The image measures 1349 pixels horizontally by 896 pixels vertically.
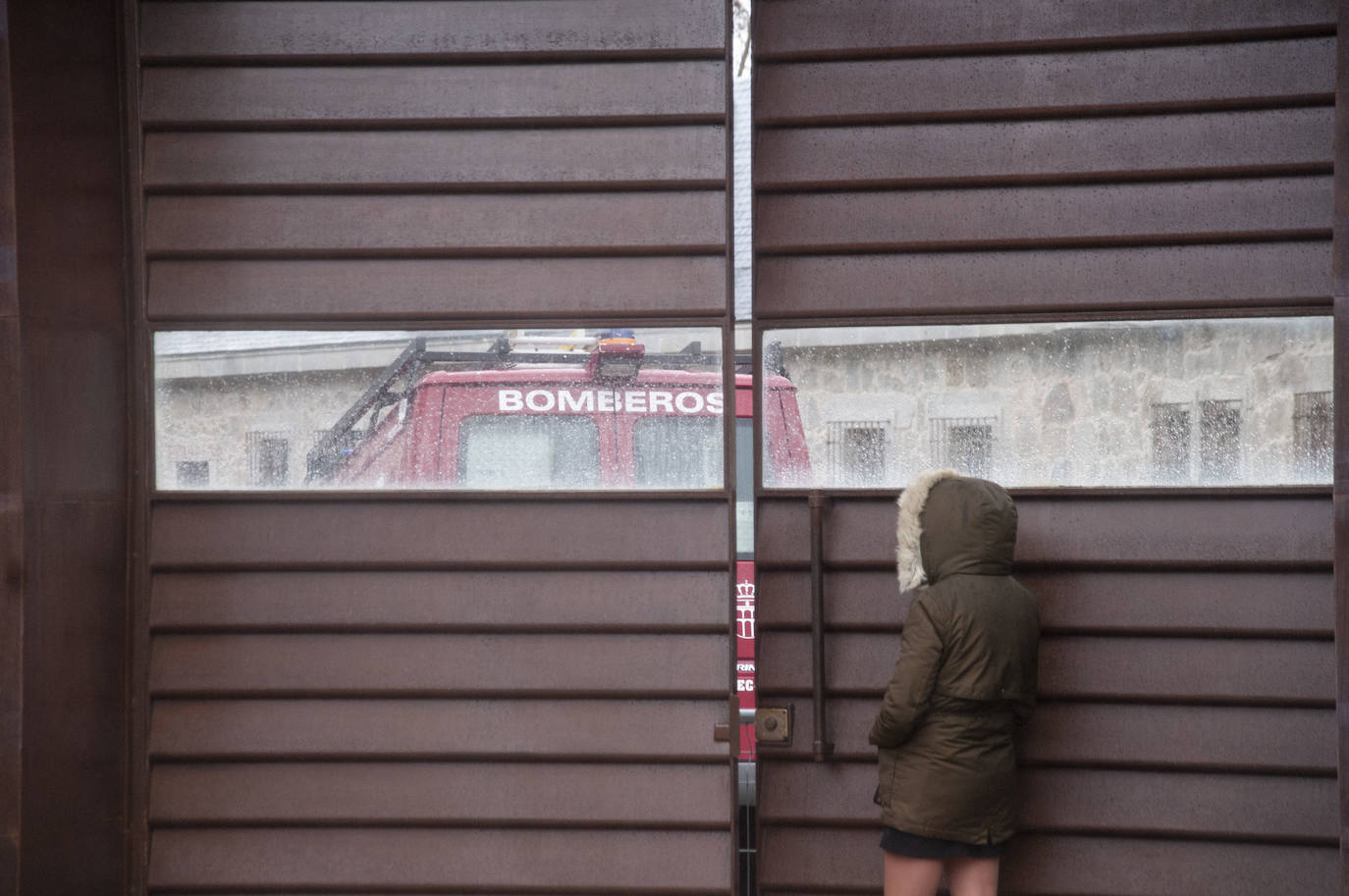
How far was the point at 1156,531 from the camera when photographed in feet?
11.8

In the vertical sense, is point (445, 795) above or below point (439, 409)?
below

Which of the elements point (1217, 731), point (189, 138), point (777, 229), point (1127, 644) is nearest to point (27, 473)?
point (189, 138)

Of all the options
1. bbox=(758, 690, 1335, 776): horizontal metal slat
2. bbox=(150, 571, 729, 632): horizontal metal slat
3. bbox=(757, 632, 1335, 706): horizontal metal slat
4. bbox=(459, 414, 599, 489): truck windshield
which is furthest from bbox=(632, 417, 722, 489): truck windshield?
bbox=(758, 690, 1335, 776): horizontal metal slat

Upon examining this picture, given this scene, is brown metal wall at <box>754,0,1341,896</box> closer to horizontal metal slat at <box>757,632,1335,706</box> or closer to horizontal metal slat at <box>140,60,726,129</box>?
horizontal metal slat at <box>757,632,1335,706</box>

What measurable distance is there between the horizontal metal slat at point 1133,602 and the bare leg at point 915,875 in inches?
29.4

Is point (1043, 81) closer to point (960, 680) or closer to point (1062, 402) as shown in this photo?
point (1062, 402)

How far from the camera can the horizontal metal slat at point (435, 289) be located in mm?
3754

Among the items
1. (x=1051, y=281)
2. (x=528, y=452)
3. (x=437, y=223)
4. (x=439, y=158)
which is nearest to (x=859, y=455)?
(x=1051, y=281)

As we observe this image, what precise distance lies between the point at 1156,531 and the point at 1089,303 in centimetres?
76

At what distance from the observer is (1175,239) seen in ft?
11.8

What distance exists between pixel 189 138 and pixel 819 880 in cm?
326

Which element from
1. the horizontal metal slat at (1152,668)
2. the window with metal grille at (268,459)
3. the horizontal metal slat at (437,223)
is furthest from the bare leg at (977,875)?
the window with metal grille at (268,459)

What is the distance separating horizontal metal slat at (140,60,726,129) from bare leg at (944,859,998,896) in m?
2.46

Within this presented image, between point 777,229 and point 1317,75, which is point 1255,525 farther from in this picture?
point 777,229
